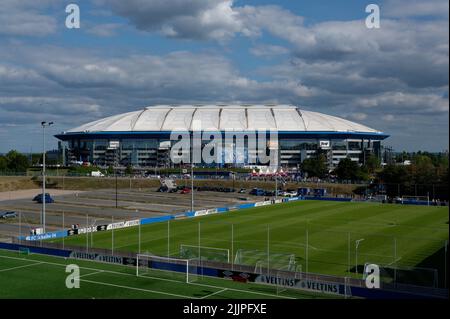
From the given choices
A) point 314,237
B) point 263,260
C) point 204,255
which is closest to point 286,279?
point 263,260

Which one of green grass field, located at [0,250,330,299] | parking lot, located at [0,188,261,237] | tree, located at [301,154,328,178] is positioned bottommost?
green grass field, located at [0,250,330,299]

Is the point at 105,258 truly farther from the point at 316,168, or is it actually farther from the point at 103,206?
the point at 316,168

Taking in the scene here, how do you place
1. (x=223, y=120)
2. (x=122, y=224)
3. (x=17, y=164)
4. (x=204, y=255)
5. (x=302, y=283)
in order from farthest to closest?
(x=223, y=120) → (x=17, y=164) → (x=122, y=224) → (x=204, y=255) → (x=302, y=283)

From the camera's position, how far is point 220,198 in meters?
86.1

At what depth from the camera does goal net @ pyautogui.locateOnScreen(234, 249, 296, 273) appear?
29030 mm

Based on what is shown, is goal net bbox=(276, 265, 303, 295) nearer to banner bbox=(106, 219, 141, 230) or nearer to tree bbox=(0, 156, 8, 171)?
banner bbox=(106, 219, 141, 230)

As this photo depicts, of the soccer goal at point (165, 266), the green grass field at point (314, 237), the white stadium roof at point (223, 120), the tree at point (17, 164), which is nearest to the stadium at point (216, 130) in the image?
the white stadium roof at point (223, 120)

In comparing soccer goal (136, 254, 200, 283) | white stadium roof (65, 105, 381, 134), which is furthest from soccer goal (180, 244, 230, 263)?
white stadium roof (65, 105, 381, 134)

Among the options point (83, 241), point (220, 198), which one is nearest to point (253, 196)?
point (220, 198)

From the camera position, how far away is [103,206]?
69.6 metres

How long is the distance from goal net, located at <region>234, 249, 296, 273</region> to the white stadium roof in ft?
441

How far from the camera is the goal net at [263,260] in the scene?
1143 inches

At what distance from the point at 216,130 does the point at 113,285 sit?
14247cm
